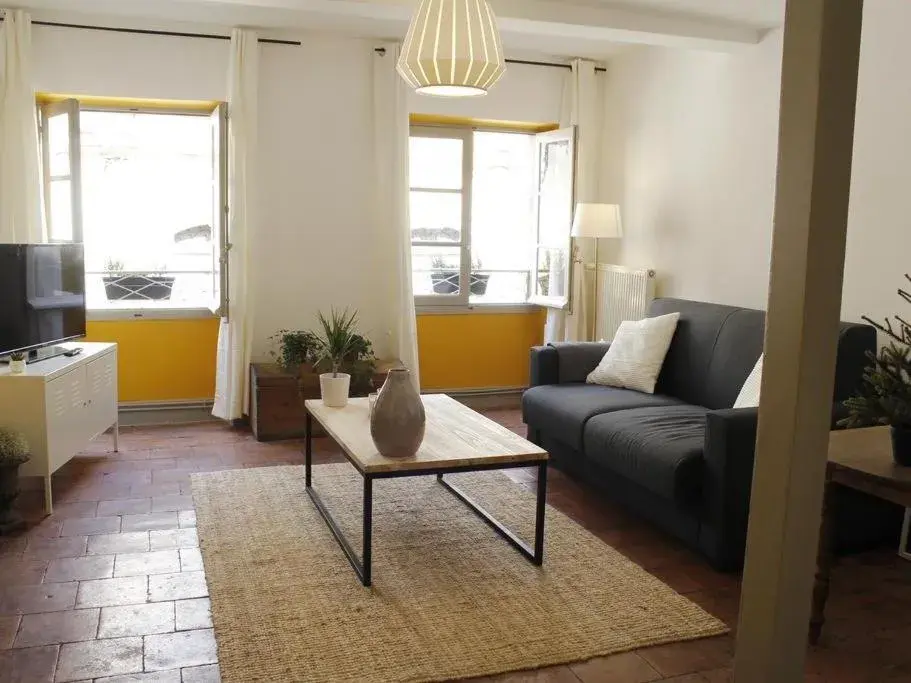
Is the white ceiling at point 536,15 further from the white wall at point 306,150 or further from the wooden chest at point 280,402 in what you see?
the wooden chest at point 280,402

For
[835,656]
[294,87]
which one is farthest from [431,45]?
[294,87]

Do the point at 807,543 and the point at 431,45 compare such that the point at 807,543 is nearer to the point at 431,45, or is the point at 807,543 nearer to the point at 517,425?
the point at 431,45

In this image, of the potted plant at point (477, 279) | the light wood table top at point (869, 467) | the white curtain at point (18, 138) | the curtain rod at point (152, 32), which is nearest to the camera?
the light wood table top at point (869, 467)

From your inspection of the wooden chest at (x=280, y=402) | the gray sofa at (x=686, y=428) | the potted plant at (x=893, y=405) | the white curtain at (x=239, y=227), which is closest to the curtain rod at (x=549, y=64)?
the white curtain at (x=239, y=227)

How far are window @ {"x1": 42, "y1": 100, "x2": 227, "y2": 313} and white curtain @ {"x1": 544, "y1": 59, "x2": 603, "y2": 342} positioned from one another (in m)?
2.37

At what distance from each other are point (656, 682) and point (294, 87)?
429 centimetres

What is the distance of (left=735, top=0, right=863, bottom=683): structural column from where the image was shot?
117 centimetres

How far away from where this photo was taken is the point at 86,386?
4145mm

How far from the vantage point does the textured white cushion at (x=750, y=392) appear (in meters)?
3.47

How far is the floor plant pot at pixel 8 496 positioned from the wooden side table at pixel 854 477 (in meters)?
3.05

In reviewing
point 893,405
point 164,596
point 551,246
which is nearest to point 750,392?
point 893,405

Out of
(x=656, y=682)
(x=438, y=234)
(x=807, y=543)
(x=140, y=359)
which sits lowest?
(x=656, y=682)

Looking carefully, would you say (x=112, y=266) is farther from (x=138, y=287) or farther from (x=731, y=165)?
(x=731, y=165)

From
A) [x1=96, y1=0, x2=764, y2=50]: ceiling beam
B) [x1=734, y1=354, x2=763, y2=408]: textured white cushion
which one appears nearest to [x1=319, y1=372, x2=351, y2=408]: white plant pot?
[x1=734, y1=354, x2=763, y2=408]: textured white cushion
